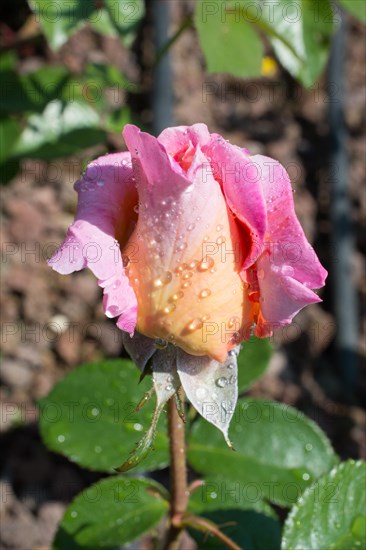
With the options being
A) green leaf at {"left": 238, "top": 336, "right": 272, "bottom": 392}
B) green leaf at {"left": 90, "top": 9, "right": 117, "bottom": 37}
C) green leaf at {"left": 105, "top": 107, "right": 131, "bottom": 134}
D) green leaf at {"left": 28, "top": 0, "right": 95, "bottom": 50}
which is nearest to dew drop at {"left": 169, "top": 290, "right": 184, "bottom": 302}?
green leaf at {"left": 238, "top": 336, "right": 272, "bottom": 392}

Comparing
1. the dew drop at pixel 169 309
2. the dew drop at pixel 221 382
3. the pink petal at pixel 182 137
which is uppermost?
the pink petal at pixel 182 137

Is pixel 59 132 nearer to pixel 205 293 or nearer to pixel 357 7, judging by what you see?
pixel 357 7

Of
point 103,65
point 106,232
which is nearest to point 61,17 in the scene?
point 103,65

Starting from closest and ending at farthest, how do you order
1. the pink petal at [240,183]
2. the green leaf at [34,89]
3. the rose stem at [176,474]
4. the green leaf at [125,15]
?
1. the pink petal at [240,183]
2. the rose stem at [176,474]
3. the green leaf at [125,15]
4. the green leaf at [34,89]

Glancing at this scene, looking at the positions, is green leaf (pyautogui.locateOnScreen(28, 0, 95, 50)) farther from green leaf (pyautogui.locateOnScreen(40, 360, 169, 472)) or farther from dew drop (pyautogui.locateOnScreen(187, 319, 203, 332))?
dew drop (pyautogui.locateOnScreen(187, 319, 203, 332))

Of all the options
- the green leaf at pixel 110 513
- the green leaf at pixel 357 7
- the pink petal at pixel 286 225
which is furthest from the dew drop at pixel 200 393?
the green leaf at pixel 357 7

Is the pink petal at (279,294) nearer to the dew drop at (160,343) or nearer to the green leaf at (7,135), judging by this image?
the dew drop at (160,343)

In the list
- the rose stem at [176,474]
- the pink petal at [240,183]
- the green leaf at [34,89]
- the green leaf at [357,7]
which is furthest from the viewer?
the green leaf at [34,89]
